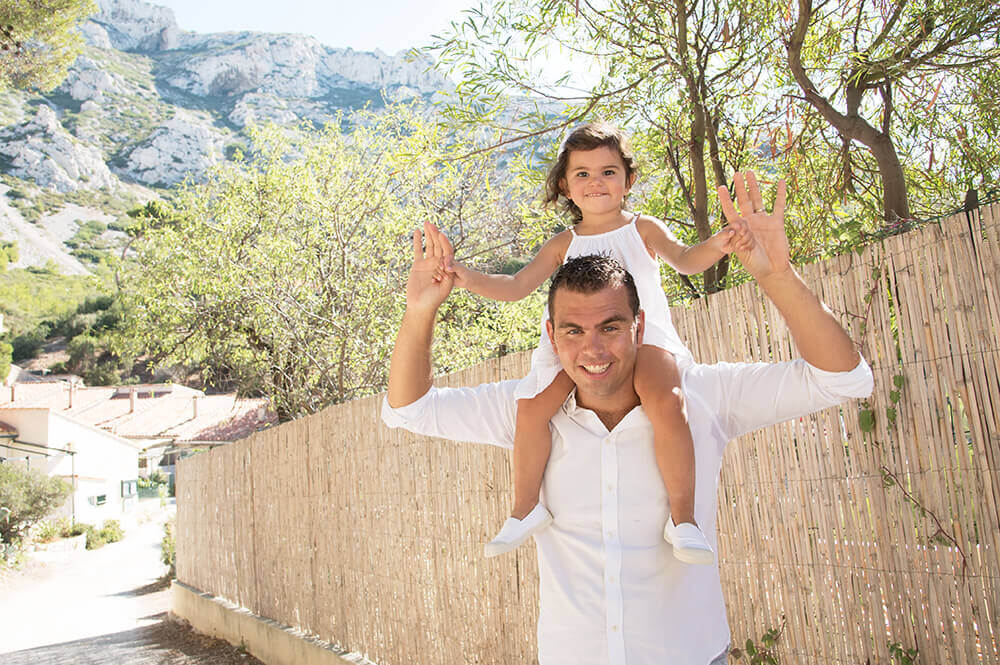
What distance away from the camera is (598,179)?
2.89 metres

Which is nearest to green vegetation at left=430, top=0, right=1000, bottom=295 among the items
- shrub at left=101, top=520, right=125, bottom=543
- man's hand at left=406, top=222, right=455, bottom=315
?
man's hand at left=406, top=222, right=455, bottom=315

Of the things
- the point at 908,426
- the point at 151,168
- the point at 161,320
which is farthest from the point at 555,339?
the point at 151,168

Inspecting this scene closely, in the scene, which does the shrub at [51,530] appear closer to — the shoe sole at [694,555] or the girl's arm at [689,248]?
the girl's arm at [689,248]

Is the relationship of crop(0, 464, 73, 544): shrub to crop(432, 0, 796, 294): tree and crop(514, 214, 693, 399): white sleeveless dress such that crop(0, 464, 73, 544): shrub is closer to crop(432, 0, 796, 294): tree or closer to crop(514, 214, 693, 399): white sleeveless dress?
crop(432, 0, 796, 294): tree

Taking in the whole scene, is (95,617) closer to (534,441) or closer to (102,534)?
(534,441)

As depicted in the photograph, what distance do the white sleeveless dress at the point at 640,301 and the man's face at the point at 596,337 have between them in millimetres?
219

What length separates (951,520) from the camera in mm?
2248

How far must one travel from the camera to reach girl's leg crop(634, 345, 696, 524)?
1.88 m

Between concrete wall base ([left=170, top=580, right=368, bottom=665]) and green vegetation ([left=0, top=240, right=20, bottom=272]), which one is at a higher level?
green vegetation ([left=0, top=240, right=20, bottom=272])

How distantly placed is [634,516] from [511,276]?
110cm

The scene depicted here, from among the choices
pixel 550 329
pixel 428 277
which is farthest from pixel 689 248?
pixel 428 277

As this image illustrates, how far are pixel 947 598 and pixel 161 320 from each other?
14.8m

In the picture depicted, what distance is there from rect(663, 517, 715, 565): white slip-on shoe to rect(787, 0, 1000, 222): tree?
9.19 ft

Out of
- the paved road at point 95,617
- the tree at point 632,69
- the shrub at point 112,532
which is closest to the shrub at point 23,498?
the paved road at point 95,617
